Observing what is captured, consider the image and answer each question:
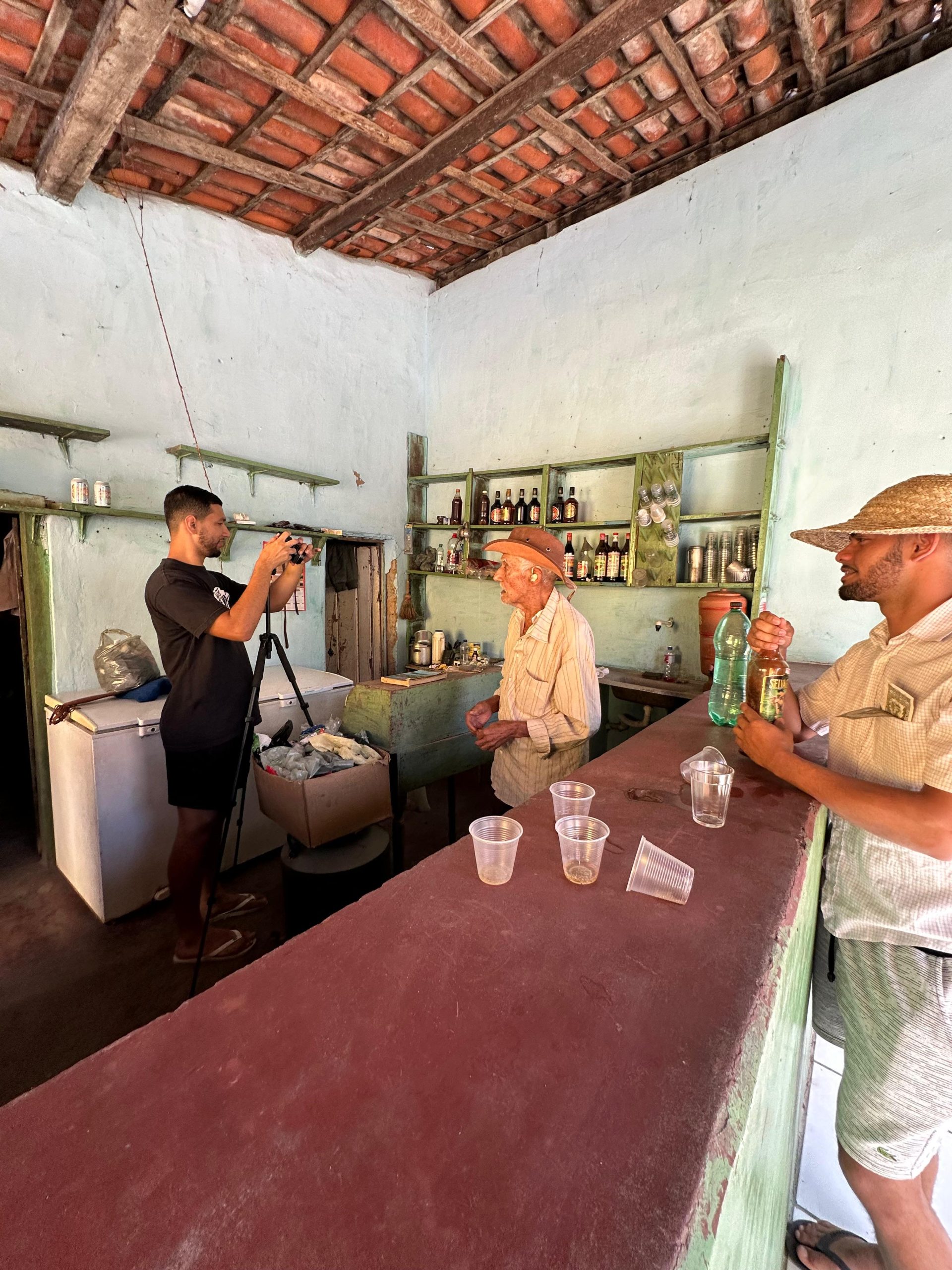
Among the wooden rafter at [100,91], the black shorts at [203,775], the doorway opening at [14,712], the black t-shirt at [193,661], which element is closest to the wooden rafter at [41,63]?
the wooden rafter at [100,91]

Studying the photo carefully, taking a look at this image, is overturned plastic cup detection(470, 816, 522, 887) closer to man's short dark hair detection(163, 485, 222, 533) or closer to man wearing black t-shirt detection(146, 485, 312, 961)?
man wearing black t-shirt detection(146, 485, 312, 961)

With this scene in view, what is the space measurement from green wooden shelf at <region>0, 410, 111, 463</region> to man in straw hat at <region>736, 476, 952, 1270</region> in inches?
151

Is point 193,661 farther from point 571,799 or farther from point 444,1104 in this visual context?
point 444,1104

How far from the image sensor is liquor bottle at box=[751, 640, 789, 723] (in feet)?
5.56

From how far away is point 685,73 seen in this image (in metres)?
2.89

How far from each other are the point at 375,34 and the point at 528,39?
73cm

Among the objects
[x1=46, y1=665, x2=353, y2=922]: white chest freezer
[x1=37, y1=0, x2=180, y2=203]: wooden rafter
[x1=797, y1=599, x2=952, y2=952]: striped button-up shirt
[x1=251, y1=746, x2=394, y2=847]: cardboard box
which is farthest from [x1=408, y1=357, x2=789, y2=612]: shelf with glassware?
[x1=37, y1=0, x2=180, y2=203]: wooden rafter

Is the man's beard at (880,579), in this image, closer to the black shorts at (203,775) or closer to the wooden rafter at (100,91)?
the black shorts at (203,775)

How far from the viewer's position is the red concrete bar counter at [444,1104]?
46 cm

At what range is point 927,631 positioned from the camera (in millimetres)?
1243

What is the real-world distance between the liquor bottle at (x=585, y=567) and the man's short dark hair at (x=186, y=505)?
271 cm

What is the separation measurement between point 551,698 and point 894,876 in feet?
4.05

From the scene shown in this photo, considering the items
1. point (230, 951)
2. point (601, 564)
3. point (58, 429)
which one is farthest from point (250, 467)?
point (230, 951)

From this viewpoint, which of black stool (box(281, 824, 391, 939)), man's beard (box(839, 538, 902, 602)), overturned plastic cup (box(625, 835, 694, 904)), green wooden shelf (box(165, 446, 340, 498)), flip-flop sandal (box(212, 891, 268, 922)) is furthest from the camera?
green wooden shelf (box(165, 446, 340, 498))
